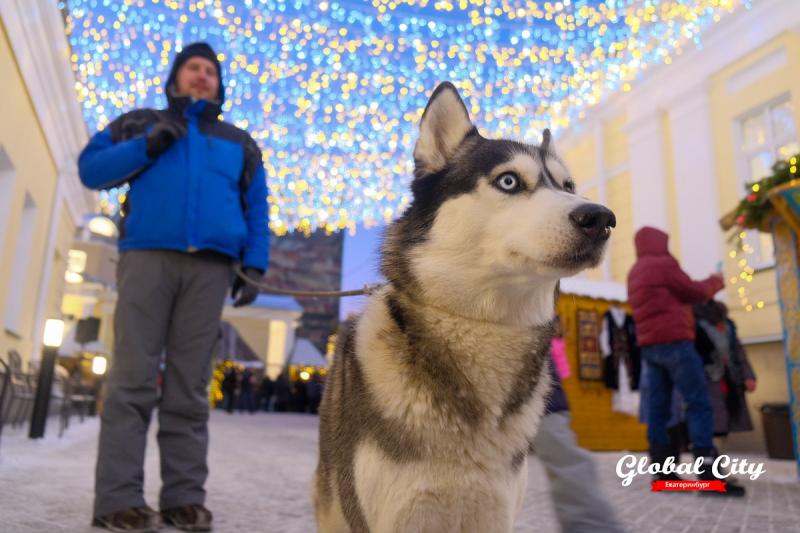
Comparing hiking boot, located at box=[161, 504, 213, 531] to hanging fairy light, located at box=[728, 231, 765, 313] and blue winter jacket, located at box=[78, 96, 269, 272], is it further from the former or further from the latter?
hanging fairy light, located at box=[728, 231, 765, 313]

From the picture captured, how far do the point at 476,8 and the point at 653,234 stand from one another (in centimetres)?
444

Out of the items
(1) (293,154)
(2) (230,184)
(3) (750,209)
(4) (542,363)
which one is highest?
(1) (293,154)

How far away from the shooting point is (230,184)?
9.62 ft

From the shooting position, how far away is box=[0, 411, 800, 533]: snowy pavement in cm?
287

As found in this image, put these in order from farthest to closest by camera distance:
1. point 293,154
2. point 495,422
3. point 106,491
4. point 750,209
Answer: point 293,154 → point 750,209 → point 106,491 → point 495,422

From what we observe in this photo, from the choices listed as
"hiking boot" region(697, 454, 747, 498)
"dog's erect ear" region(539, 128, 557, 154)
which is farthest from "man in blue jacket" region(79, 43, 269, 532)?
"hiking boot" region(697, 454, 747, 498)

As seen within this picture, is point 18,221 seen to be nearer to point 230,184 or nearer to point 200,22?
point 200,22

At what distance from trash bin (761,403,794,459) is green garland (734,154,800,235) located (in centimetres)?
335

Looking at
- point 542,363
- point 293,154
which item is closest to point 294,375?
point 293,154

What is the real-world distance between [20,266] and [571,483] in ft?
32.2

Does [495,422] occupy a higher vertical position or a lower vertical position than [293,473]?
higher

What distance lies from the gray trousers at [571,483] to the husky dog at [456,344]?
2.45 ft

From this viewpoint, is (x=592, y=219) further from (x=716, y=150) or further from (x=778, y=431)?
(x=716, y=150)

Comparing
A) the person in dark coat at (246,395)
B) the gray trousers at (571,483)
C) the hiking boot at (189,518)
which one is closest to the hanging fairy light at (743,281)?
the gray trousers at (571,483)
